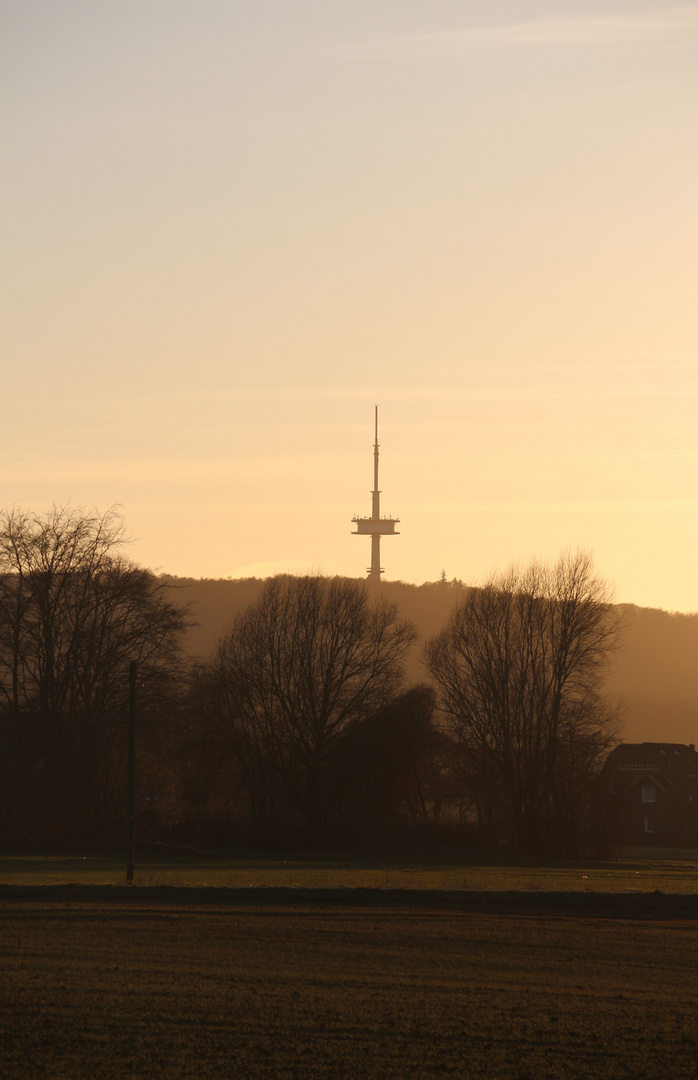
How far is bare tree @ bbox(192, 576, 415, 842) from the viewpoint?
62.9 metres

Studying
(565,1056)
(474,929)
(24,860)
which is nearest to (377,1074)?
(565,1056)

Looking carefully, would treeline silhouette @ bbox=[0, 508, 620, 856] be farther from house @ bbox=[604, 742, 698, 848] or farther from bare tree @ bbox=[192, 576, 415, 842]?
house @ bbox=[604, 742, 698, 848]

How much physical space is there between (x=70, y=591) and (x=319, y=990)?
43336 mm

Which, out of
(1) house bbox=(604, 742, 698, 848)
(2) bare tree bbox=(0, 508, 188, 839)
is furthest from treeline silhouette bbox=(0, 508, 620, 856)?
(1) house bbox=(604, 742, 698, 848)

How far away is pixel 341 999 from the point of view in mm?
15430

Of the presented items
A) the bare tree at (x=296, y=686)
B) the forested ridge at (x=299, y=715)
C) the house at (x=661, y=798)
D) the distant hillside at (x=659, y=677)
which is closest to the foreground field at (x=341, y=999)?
the forested ridge at (x=299, y=715)

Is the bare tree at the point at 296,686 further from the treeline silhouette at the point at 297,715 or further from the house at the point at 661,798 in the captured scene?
the house at the point at 661,798

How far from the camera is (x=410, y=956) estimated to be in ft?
65.0

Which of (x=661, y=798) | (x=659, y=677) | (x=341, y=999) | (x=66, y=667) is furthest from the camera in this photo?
(x=659, y=677)

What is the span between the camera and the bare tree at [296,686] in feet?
→ 206

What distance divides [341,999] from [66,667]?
4341 cm

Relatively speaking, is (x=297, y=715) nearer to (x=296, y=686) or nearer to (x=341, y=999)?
(x=296, y=686)

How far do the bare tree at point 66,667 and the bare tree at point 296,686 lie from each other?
7.88 metres

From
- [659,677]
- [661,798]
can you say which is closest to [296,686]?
[661,798]
